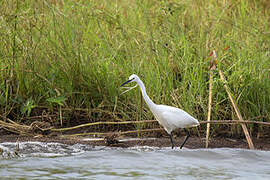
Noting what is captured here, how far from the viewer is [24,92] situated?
19.3 ft

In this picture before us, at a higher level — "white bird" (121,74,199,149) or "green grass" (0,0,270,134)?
"green grass" (0,0,270,134)

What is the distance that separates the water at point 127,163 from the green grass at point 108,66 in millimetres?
685

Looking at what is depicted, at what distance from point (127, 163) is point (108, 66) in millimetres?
1674

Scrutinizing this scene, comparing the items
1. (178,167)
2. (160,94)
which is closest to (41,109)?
(160,94)

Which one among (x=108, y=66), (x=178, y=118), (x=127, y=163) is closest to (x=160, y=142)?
(x=178, y=118)

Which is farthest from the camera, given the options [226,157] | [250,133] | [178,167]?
[250,133]

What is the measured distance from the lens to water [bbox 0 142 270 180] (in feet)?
13.5

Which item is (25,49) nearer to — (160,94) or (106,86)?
(106,86)

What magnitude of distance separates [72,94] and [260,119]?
2.12 metres

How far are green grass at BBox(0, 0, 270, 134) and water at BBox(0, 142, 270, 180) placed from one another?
685 mm

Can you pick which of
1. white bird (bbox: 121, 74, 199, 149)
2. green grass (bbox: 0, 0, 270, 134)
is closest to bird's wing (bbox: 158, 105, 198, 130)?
white bird (bbox: 121, 74, 199, 149)

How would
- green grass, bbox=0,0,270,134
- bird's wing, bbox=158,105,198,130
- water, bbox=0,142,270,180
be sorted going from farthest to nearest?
1. green grass, bbox=0,0,270,134
2. bird's wing, bbox=158,105,198,130
3. water, bbox=0,142,270,180

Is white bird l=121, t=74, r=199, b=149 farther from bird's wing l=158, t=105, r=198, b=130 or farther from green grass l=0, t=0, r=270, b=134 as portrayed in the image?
green grass l=0, t=0, r=270, b=134

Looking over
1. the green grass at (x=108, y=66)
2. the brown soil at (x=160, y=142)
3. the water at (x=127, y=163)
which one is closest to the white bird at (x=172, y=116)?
the water at (x=127, y=163)
